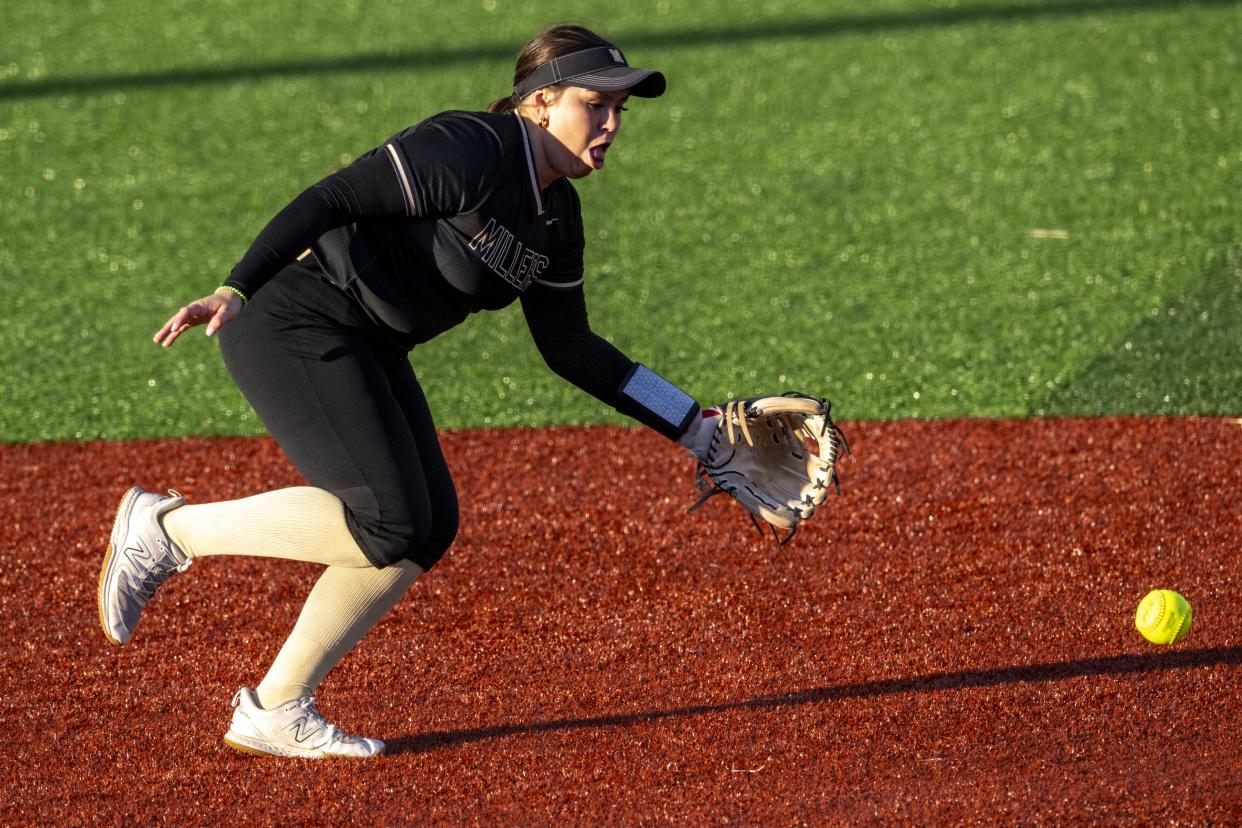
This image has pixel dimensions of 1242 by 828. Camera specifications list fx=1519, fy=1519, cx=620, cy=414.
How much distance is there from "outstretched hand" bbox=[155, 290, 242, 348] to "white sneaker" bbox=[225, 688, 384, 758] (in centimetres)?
101

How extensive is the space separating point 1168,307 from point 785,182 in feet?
8.36

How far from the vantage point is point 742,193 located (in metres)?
8.82

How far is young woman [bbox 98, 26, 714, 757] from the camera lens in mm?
3492

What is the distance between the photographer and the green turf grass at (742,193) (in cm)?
673

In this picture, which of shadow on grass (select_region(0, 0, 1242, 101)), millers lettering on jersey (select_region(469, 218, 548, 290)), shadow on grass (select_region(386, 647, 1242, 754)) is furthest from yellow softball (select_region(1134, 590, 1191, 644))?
shadow on grass (select_region(0, 0, 1242, 101))

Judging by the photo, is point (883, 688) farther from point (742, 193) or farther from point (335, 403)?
point (742, 193)

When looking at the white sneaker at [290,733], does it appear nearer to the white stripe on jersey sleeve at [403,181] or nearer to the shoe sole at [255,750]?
the shoe sole at [255,750]

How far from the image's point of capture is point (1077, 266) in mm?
7664

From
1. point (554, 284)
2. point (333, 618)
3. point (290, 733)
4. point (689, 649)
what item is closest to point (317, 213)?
point (554, 284)

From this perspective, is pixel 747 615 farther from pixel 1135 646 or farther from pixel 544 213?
pixel 544 213

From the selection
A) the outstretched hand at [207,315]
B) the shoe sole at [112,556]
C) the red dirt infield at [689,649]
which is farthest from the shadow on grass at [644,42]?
the outstretched hand at [207,315]

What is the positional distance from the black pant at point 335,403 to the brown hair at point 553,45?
71cm

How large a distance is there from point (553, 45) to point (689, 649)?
5.91 feet

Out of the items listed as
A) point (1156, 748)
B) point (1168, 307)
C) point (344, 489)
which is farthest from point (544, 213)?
point (1168, 307)
